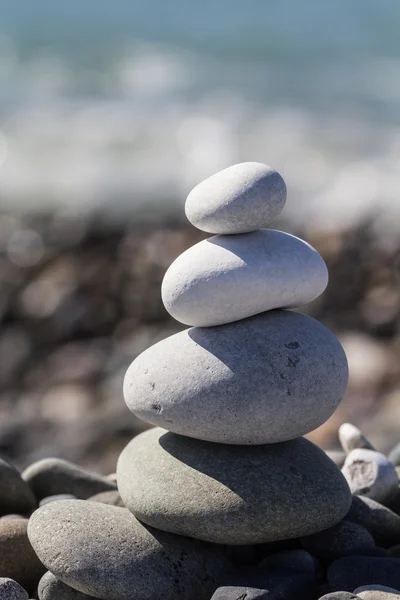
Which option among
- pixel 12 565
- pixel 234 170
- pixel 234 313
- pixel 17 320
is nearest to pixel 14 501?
pixel 12 565

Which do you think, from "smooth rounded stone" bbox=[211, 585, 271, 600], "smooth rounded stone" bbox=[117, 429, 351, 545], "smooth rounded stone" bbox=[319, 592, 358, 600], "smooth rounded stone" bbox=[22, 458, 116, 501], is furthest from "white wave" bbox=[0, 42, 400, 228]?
"smooth rounded stone" bbox=[319, 592, 358, 600]

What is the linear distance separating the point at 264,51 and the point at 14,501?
980 inches

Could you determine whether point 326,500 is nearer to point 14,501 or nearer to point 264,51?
point 14,501

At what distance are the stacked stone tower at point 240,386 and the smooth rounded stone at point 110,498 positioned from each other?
1.80ft

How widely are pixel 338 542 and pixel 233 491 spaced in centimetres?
60

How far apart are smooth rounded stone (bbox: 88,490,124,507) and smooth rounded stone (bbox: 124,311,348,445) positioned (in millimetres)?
714

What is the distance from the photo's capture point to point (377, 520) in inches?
161

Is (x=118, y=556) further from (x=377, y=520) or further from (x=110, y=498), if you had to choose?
(x=377, y=520)

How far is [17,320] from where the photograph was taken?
10.6 m

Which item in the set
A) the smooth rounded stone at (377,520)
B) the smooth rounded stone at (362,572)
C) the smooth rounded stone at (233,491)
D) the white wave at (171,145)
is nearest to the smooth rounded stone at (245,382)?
the smooth rounded stone at (233,491)

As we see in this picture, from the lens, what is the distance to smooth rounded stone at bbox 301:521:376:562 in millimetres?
3748

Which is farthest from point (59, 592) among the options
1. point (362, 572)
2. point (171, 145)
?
point (171, 145)

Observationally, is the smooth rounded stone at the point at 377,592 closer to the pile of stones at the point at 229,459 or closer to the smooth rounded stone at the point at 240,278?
the pile of stones at the point at 229,459

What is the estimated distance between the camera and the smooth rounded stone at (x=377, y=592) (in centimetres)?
314
